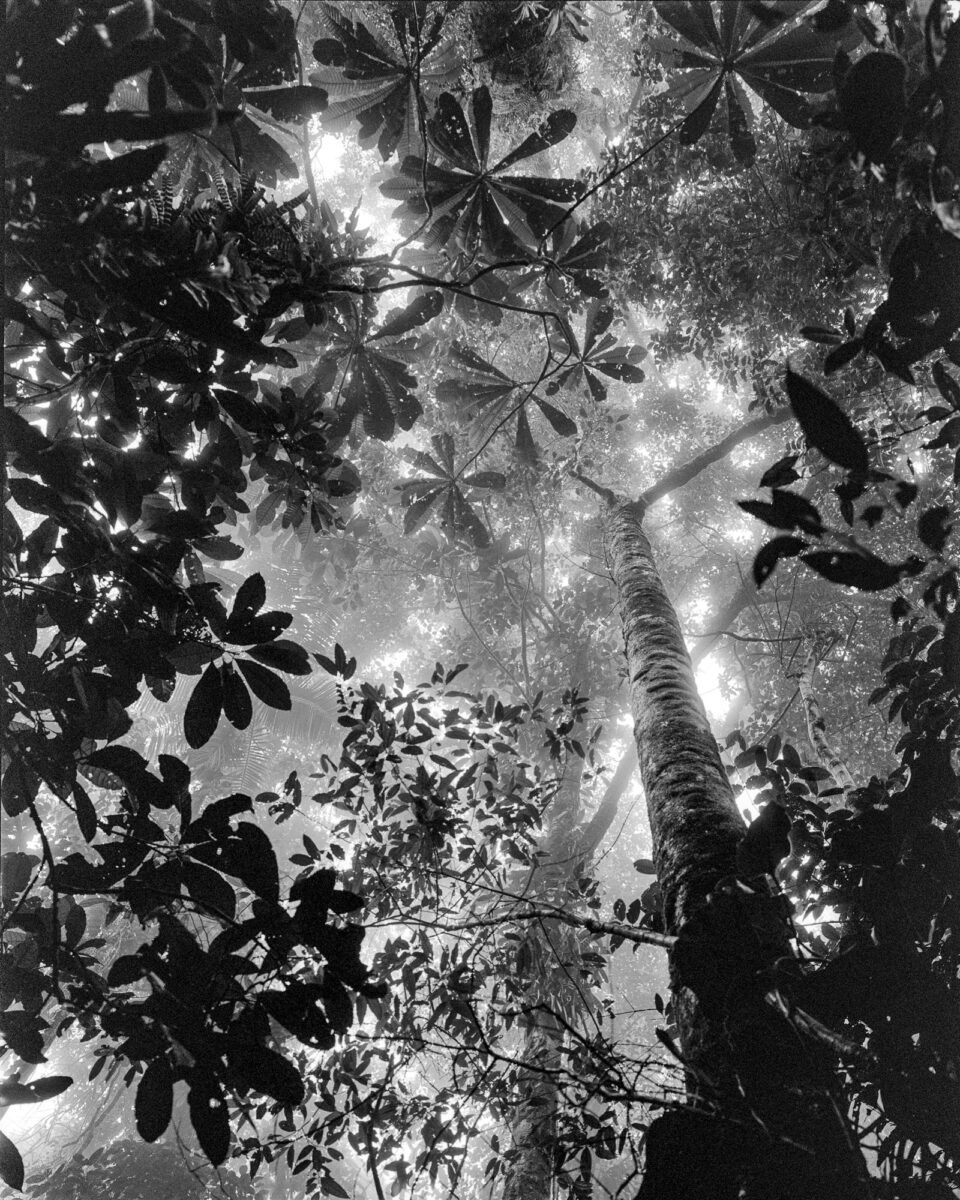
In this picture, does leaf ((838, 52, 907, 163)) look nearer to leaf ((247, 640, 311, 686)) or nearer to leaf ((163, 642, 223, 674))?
leaf ((247, 640, 311, 686))

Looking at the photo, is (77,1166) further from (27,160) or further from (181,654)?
(27,160)

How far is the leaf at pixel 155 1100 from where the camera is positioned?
1.38m

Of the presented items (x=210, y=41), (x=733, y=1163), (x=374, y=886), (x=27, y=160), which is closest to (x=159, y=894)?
(x=733, y=1163)

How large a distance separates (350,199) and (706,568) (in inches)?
368

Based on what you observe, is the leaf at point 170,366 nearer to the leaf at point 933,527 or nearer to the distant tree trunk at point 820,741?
the leaf at point 933,527

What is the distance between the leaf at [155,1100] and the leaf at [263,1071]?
189 mm

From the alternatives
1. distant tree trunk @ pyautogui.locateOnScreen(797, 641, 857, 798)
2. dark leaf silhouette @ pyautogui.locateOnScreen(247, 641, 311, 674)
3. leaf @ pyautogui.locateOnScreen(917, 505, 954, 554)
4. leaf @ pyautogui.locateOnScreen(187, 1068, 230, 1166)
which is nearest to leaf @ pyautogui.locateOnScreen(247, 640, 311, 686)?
dark leaf silhouette @ pyautogui.locateOnScreen(247, 641, 311, 674)

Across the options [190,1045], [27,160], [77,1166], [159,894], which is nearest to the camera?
[27,160]

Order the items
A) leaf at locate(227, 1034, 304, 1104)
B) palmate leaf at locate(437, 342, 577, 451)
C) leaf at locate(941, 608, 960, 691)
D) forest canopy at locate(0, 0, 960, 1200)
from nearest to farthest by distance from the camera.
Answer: forest canopy at locate(0, 0, 960, 1200) < leaf at locate(227, 1034, 304, 1104) < leaf at locate(941, 608, 960, 691) < palmate leaf at locate(437, 342, 577, 451)

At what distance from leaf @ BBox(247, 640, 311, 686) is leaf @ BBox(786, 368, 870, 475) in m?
1.28

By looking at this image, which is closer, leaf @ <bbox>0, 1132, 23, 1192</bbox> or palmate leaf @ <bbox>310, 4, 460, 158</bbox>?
leaf @ <bbox>0, 1132, 23, 1192</bbox>

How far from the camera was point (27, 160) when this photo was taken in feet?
3.39

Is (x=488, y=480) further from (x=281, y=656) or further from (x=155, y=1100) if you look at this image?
(x=155, y=1100)

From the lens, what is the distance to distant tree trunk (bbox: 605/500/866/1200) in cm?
109
